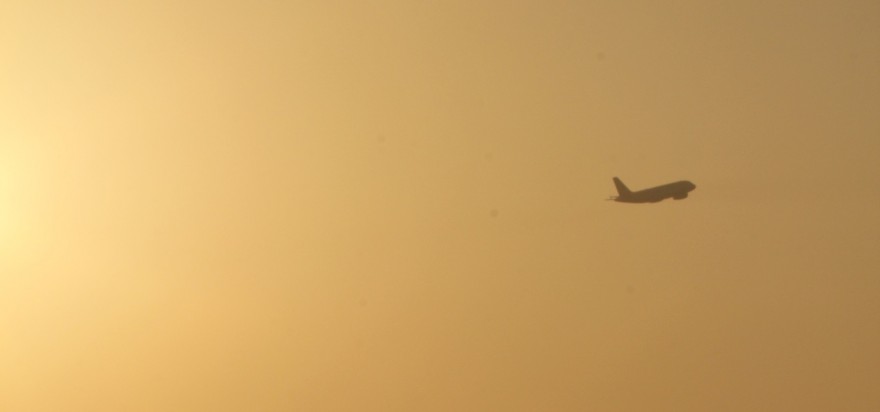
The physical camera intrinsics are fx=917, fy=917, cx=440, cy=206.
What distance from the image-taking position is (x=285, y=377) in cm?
232

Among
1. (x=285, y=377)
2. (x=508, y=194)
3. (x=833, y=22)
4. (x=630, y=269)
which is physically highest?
(x=833, y=22)

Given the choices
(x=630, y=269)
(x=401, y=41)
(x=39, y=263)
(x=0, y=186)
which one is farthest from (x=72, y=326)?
(x=630, y=269)

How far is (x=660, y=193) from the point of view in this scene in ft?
6.34

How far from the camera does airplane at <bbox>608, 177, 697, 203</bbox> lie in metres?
1.91

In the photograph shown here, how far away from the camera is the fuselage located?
1913 millimetres

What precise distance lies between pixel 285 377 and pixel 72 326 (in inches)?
24.3

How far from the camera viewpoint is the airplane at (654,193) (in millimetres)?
1914

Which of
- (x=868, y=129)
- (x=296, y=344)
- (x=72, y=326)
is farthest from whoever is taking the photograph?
(x=72, y=326)

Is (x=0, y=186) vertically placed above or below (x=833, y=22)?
below

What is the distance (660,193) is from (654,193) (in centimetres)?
1

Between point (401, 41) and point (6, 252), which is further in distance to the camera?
point (6, 252)

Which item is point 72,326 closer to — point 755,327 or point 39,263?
point 39,263

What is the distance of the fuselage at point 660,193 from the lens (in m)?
1.91

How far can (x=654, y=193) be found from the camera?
1938 millimetres
